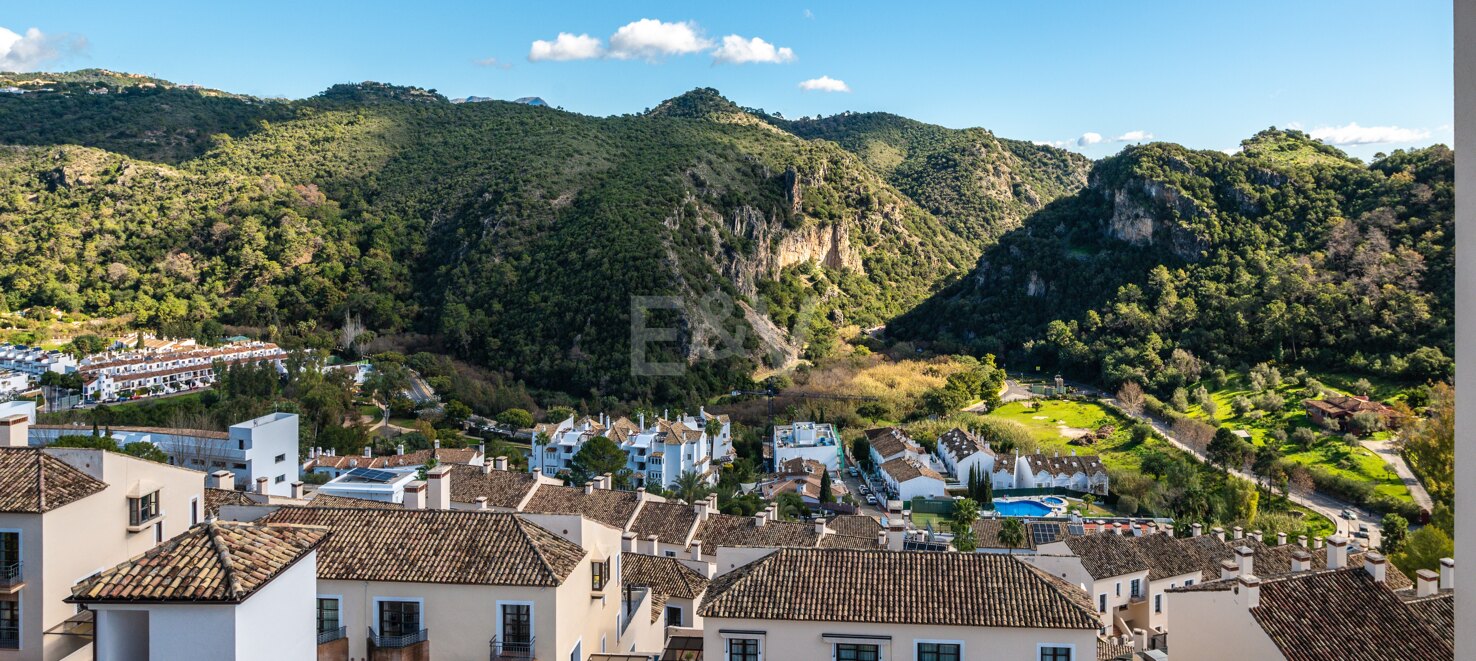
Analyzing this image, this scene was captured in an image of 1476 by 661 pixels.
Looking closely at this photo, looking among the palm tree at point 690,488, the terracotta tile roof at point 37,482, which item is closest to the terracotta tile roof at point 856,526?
the palm tree at point 690,488

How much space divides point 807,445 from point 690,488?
14.9 metres

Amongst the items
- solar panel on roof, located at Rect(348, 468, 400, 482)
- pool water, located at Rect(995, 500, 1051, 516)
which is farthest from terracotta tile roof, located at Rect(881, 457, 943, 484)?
solar panel on roof, located at Rect(348, 468, 400, 482)

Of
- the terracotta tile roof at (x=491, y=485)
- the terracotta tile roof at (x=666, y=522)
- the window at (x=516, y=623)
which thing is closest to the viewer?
the window at (x=516, y=623)

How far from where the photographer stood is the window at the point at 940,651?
40.5ft

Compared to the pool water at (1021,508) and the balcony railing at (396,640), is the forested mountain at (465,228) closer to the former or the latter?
the pool water at (1021,508)

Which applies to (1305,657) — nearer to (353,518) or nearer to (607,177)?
(353,518)

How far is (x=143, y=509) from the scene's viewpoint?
1288 centimetres

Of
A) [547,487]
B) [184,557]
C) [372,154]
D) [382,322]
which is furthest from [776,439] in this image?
[372,154]

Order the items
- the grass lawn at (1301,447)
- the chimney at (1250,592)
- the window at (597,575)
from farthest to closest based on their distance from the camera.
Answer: the grass lawn at (1301,447)
the window at (597,575)
the chimney at (1250,592)

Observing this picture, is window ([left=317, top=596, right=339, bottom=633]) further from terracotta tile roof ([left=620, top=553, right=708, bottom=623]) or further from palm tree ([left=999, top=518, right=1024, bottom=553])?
palm tree ([left=999, top=518, right=1024, bottom=553])

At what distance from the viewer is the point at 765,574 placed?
44.2 ft

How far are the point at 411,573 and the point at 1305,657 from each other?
37.8 ft

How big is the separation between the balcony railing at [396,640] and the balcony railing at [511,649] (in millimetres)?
1012

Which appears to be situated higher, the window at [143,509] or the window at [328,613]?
the window at [143,509]
